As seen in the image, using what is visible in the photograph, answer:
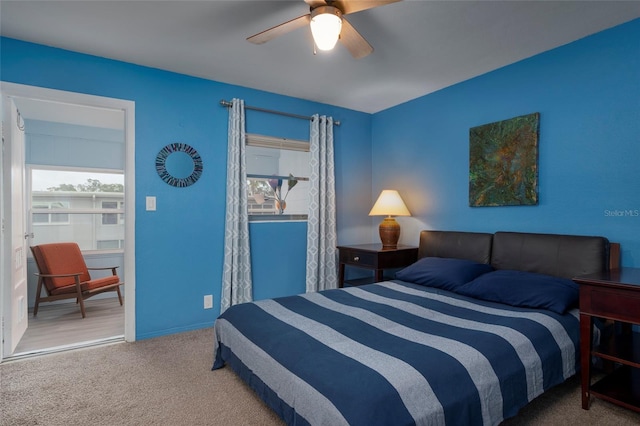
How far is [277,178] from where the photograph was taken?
12.4 feet

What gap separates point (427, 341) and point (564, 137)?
2.08 metres

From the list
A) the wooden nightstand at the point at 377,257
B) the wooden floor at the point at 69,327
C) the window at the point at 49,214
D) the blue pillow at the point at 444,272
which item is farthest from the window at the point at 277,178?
the window at the point at 49,214

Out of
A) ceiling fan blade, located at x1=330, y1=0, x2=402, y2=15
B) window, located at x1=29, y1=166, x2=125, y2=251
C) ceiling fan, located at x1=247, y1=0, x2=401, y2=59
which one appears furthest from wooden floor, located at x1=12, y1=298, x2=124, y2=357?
ceiling fan blade, located at x1=330, y1=0, x2=402, y2=15

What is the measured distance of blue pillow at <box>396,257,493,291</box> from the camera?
8.70 ft

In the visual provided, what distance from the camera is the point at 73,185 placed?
473 cm

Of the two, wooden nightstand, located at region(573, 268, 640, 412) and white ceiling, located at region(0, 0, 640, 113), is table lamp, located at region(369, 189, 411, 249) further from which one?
wooden nightstand, located at region(573, 268, 640, 412)

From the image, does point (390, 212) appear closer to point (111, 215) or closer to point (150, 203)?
point (150, 203)

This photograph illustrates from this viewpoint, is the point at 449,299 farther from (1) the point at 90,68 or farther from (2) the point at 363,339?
(1) the point at 90,68

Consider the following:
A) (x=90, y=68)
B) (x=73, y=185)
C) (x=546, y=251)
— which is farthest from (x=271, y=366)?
(x=73, y=185)

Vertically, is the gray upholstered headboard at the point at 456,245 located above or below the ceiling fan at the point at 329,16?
below

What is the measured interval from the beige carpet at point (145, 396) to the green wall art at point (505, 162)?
1434 millimetres

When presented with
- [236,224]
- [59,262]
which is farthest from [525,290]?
[59,262]

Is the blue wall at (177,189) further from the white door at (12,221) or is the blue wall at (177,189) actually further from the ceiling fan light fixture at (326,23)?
the ceiling fan light fixture at (326,23)

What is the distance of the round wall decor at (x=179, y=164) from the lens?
309 cm
